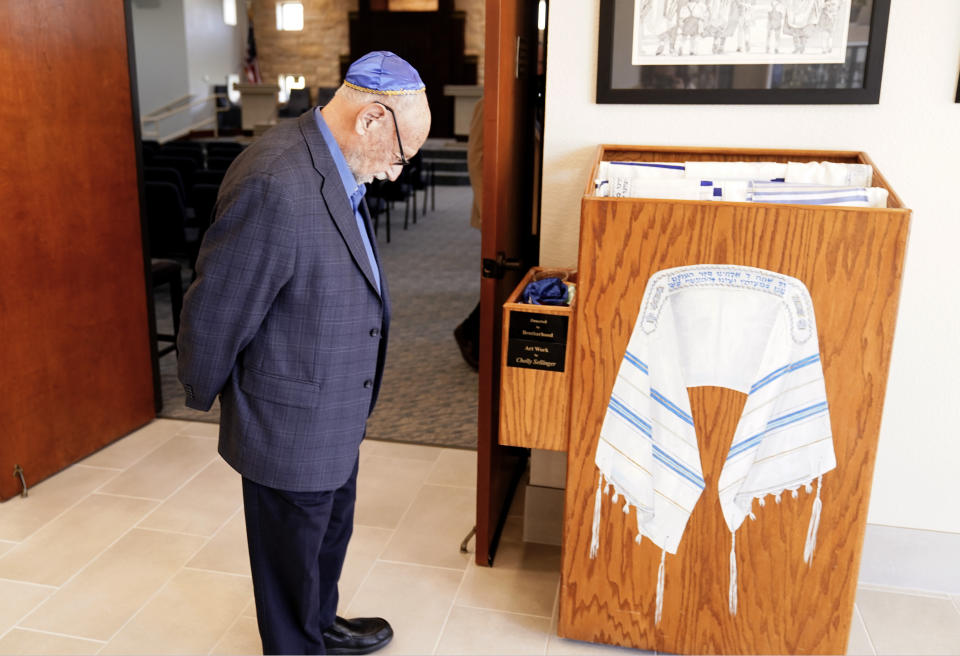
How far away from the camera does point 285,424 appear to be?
69.7 inches

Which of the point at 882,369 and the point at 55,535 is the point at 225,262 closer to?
the point at 882,369

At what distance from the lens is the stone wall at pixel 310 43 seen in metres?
16.4

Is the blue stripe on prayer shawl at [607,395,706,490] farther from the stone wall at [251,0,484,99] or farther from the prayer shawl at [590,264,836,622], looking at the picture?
the stone wall at [251,0,484,99]

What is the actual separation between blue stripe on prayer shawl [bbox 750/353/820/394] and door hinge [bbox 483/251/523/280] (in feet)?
2.71

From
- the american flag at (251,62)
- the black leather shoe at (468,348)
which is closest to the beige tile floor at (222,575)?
the black leather shoe at (468,348)

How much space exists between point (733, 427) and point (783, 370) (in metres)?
0.19

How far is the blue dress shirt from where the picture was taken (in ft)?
5.82

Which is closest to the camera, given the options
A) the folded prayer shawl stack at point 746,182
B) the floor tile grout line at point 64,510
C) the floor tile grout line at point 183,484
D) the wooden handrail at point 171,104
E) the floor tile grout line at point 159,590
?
the folded prayer shawl stack at point 746,182

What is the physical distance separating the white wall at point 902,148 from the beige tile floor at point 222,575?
1.50 ft

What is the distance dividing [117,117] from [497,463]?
83.0 inches

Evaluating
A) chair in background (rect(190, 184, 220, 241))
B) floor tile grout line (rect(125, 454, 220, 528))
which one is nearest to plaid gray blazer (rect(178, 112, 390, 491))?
floor tile grout line (rect(125, 454, 220, 528))

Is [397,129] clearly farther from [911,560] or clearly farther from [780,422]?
[911,560]

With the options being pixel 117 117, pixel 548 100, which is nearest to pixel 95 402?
pixel 117 117

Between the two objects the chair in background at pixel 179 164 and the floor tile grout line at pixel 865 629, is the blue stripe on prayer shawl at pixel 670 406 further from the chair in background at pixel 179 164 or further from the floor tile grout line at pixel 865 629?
the chair in background at pixel 179 164
